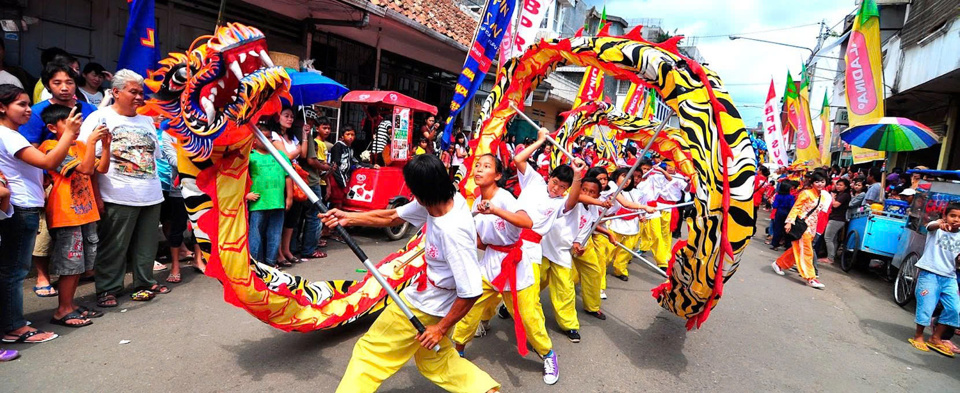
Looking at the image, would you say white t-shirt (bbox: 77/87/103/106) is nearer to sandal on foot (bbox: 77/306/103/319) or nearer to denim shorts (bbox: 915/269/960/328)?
sandal on foot (bbox: 77/306/103/319)

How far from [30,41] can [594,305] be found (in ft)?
23.4

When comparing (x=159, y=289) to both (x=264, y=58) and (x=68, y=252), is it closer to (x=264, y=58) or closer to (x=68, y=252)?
(x=68, y=252)

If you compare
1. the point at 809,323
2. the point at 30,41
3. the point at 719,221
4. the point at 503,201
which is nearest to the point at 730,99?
the point at 719,221

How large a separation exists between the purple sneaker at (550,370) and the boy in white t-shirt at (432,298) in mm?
880

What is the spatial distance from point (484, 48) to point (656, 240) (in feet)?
12.1

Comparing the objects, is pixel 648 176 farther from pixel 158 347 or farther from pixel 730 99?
pixel 158 347

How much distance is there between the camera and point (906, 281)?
20.3 feet

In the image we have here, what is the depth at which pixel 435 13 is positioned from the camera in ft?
35.5

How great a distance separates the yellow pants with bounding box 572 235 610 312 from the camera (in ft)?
15.3

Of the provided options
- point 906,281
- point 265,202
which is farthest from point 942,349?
point 265,202

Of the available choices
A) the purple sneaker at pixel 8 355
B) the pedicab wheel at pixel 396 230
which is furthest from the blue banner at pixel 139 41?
the pedicab wheel at pixel 396 230

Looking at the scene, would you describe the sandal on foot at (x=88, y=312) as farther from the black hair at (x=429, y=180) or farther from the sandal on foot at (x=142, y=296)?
the black hair at (x=429, y=180)

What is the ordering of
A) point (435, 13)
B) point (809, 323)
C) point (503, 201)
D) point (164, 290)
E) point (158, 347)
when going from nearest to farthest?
point (503, 201)
point (158, 347)
point (164, 290)
point (809, 323)
point (435, 13)

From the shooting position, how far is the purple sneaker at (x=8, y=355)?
2.94m
